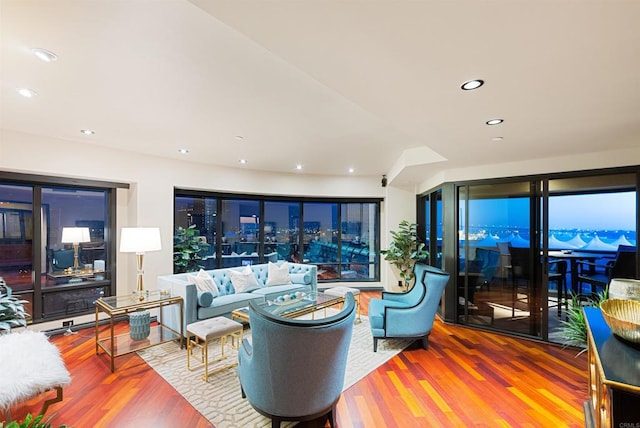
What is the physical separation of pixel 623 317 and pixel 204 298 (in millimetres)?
4044

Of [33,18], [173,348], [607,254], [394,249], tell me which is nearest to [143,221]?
[173,348]

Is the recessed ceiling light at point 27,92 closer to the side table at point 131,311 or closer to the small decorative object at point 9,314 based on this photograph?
the small decorative object at point 9,314

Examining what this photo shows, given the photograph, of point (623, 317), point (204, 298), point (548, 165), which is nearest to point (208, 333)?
point (204, 298)

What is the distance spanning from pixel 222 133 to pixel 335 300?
2.83m

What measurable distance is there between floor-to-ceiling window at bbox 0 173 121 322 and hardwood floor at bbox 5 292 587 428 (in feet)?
3.12

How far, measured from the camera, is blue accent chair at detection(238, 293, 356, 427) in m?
1.94

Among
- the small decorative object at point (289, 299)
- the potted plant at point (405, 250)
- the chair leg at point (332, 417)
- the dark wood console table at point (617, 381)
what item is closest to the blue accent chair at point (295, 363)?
the chair leg at point (332, 417)

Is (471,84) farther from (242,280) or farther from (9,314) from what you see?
(9,314)

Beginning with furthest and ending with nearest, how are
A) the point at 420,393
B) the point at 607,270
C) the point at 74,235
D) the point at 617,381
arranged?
the point at 607,270 → the point at 74,235 → the point at 420,393 → the point at 617,381

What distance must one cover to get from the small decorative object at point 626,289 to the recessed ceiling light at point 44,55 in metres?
4.44

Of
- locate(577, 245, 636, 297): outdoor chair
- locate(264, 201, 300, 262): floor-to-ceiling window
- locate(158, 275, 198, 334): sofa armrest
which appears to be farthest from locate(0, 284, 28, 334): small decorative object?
locate(577, 245, 636, 297): outdoor chair

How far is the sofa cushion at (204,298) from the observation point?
12.8ft

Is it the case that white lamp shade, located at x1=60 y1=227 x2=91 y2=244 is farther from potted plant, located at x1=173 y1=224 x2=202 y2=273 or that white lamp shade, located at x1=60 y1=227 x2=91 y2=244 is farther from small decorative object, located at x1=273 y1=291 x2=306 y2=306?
small decorative object, located at x1=273 y1=291 x2=306 y2=306

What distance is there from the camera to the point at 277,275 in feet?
17.6
